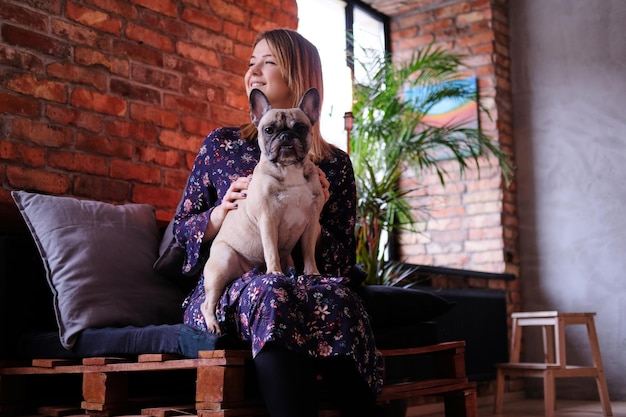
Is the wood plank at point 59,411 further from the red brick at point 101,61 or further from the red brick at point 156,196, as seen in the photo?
the red brick at point 101,61

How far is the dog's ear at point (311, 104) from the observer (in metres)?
2.17

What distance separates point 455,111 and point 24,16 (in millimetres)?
3217

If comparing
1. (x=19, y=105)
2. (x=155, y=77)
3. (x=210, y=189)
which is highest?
(x=155, y=77)

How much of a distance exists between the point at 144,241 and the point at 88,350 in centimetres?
48

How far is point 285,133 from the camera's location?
2080 millimetres

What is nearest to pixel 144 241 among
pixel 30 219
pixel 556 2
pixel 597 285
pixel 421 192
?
pixel 30 219

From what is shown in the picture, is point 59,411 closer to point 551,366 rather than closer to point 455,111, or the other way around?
point 551,366

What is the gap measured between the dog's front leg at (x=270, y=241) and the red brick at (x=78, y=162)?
4.08ft

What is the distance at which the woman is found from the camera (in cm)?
187

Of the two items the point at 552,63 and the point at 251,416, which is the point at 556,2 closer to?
the point at 552,63

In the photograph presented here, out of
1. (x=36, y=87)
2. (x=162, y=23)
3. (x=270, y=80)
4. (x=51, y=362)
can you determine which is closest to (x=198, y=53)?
(x=162, y=23)

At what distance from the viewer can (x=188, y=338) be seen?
205 cm

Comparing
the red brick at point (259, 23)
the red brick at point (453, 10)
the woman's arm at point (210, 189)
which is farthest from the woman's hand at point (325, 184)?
the red brick at point (453, 10)

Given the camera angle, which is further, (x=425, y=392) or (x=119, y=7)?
(x=119, y=7)
